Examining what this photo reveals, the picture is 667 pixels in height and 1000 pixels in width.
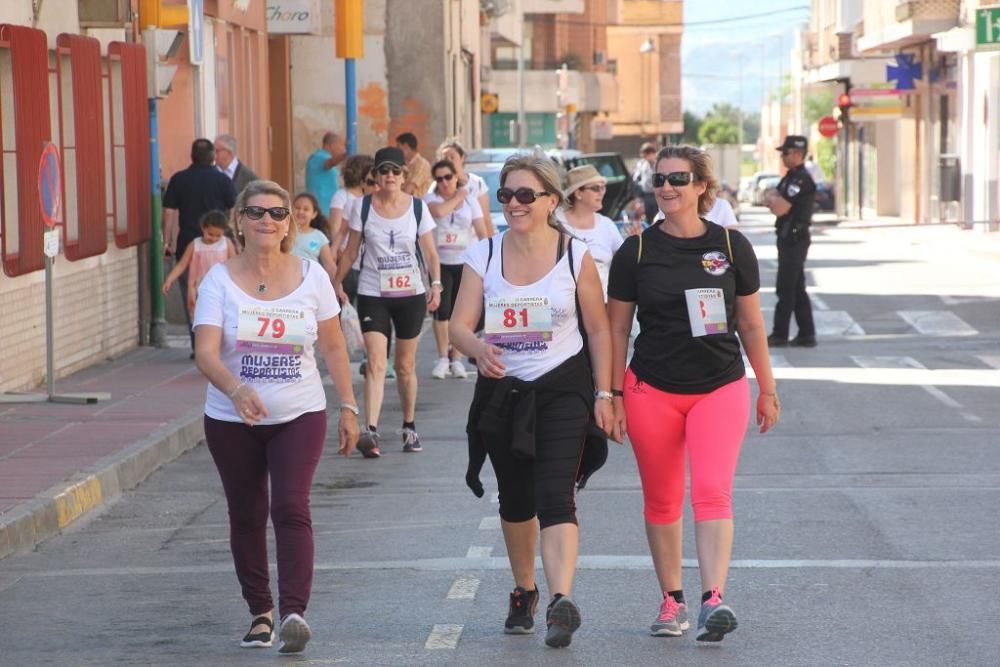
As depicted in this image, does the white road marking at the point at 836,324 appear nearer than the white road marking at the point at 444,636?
No

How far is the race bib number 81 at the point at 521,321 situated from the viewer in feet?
23.5

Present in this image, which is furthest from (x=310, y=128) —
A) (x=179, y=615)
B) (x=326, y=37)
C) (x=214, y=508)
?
(x=179, y=615)

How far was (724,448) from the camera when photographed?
7.13 m

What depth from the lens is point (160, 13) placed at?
60.3ft

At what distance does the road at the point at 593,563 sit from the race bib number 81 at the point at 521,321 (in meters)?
1.08

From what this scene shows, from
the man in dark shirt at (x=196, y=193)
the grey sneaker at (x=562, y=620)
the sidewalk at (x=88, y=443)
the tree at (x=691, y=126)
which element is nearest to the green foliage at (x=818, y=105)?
the tree at (x=691, y=126)

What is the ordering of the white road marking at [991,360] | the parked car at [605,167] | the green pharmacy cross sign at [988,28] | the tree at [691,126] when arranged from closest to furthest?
the white road marking at [991,360], the parked car at [605,167], the green pharmacy cross sign at [988,28], the tree at [691,126]

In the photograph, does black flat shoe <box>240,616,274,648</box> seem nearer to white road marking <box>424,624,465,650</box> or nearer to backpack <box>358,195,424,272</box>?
white road marking <box>424,624,465,650</box>

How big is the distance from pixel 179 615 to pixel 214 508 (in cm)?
285

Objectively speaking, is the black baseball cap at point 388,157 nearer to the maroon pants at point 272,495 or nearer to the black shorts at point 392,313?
the black shorts at point 392,313

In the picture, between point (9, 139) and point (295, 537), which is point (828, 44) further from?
point (295, 537)

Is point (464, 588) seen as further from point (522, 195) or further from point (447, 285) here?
point (447, 285)

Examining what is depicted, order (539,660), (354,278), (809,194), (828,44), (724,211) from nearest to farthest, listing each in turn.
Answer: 1. (539,660)
2. (724,211)
3. (354,278)
4. (809,194)
5. (828,44)

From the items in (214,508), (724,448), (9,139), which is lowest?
(214,508)
